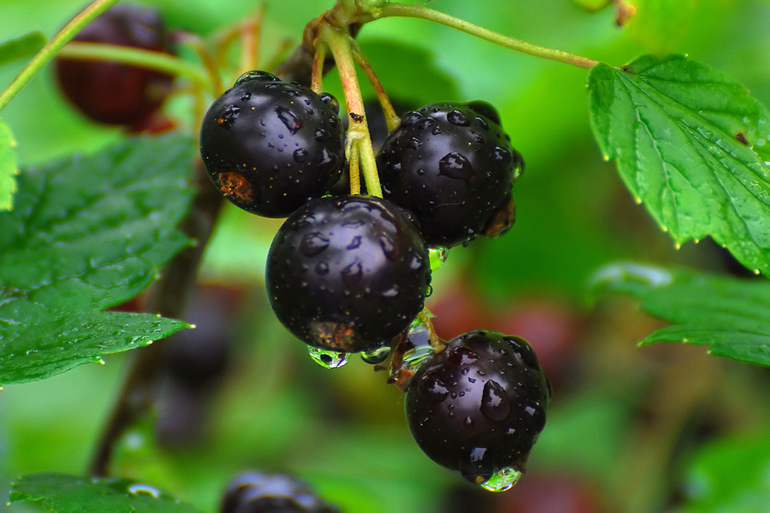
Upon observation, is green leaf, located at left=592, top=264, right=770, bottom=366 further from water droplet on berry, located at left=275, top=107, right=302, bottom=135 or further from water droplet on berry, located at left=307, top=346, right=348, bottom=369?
water droplet on berry, located at left=275, top=107, right=302, bottom=135

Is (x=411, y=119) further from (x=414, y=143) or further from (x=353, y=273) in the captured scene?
(x=353, y=273)

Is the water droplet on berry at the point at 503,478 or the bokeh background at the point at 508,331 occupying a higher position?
the water droplet on berry at the point at 503,478

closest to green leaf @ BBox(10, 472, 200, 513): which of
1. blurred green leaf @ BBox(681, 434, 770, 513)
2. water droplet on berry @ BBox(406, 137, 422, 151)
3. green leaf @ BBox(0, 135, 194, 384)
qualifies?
green leaf @ BBox(0, 135, 194, 384)

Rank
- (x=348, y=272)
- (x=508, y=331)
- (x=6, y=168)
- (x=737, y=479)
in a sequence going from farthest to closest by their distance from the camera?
(x=508, y=331) → (x=737, y=479) → (x=6, y=168) → (x=348, y=272)

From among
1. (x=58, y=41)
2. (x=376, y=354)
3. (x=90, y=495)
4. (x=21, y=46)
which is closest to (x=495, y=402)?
(x=376, y=354)

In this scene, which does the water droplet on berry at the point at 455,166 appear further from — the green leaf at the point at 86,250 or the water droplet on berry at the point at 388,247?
the green leaf at the point at 86,250

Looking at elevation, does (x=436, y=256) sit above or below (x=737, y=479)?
above

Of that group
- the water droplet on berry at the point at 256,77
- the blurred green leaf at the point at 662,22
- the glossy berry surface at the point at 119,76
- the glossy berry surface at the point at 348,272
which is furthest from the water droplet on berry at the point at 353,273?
the glossy berry surface at the point at 119,76
